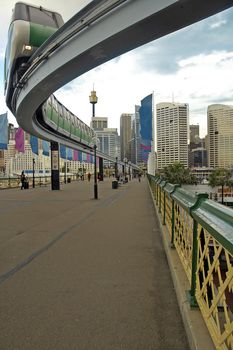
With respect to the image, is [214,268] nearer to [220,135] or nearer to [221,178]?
[221,178]

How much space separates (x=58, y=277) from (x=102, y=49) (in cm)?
938

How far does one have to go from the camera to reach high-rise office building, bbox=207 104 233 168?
3150 inches

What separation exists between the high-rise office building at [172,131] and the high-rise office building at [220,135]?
11449 mm

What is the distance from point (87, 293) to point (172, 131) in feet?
198

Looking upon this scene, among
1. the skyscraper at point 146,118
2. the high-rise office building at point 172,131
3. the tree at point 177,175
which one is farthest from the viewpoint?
the high-rise office building at point 172,131

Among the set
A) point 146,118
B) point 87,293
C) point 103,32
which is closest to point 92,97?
point 146,118

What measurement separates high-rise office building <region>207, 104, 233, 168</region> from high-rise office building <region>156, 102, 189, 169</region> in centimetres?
1145

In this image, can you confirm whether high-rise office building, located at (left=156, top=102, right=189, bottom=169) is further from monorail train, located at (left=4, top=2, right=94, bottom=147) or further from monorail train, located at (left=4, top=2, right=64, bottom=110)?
monorail train, located at (left=4, top=2, right=64, bottom=110)

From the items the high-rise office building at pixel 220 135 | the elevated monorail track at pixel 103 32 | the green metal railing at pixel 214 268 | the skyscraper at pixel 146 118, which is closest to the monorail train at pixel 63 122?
the skyscraper at pixel 146 118

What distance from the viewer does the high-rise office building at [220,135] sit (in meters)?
80.0

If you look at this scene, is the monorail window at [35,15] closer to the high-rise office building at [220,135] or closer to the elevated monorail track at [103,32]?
the elevated monorail track at [103,32]

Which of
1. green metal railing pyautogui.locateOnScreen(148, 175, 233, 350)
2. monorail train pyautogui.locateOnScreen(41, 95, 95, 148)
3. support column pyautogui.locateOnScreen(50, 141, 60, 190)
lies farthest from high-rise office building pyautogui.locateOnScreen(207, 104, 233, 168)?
green metal railing pyautogui.locateOnScreen(148, 175, 233, 350)

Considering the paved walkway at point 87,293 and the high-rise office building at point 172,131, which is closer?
the paved walkway at point 87,293

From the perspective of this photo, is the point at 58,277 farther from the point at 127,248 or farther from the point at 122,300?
the point at 127,248
